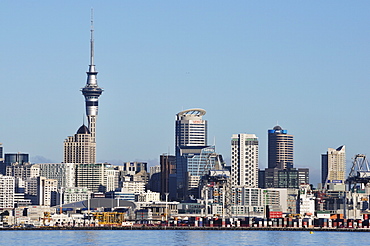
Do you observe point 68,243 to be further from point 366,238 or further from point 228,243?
point 366,238

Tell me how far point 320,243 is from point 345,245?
5.63 m

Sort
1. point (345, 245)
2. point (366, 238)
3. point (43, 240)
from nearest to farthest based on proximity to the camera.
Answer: point (345, 245) → point (43, 240) → point (366, 238)

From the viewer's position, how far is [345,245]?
155 metres

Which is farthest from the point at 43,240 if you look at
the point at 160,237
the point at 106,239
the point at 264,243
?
the point at 264,243

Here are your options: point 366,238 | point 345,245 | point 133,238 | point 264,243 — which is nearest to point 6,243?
point 133,238

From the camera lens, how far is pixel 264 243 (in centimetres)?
15925

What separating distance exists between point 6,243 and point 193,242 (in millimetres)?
27548

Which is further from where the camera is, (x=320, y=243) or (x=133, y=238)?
(x=133, y=238)

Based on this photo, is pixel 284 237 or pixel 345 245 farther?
pixel 284 237

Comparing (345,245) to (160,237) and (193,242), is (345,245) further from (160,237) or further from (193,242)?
(160,237)

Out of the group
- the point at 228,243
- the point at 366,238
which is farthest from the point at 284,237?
the point at 228,243

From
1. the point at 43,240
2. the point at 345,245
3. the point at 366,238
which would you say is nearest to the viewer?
the point at 345,245

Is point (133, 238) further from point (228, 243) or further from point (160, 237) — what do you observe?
point (228, 243)

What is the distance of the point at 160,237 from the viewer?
178 meters
